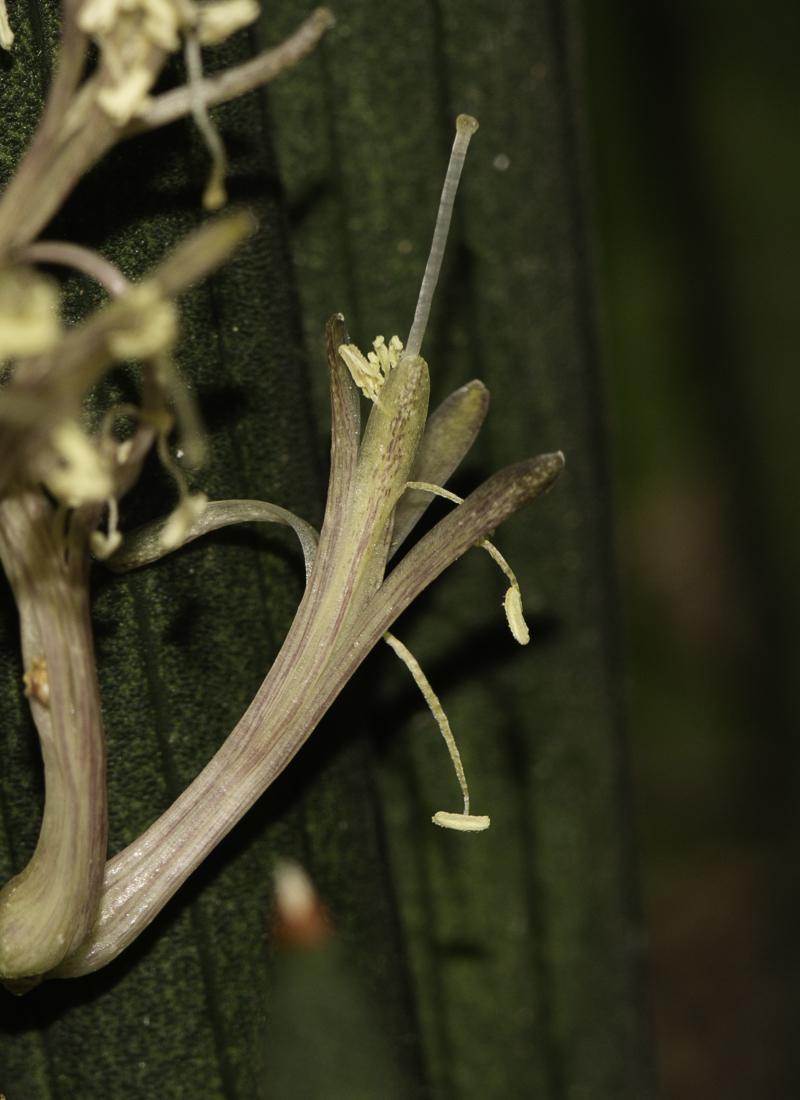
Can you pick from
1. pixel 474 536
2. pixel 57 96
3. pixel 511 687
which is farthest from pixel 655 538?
pixel 57 96

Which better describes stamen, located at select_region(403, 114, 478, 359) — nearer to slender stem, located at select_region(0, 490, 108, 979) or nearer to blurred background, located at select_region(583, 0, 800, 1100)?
slender stem, located at select_region(0, 490, 108, 979)

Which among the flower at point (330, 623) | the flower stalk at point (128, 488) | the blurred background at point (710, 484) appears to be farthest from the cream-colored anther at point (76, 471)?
the blurred background at point (710, 484)

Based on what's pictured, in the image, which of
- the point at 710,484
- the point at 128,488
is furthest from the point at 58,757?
the point at 710,484

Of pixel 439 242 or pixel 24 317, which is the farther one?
pixel 439 242

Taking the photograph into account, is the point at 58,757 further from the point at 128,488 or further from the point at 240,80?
the point at 240,80

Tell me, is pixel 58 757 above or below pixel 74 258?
below

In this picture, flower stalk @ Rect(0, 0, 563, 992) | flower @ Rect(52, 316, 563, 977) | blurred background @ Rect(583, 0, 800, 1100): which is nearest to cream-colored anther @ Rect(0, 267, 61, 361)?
flower stalk @ Rect(0, 0, 563, 992)

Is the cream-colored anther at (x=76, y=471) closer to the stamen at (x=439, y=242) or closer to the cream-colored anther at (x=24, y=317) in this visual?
the cream-colored anther at (x=24, y=317)

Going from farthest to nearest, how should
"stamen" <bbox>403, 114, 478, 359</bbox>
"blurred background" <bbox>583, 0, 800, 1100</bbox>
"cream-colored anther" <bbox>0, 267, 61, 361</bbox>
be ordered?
"blurred background" <bbox>583, 0, 800, 1100</bbox>, "stamen" <bbox>403, 114, 478, 359</bbox>, "cream-colored anther" <bbox>0, 267, 61, 361</bbox>

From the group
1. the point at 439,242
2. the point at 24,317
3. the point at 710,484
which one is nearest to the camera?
the point at 24,317
